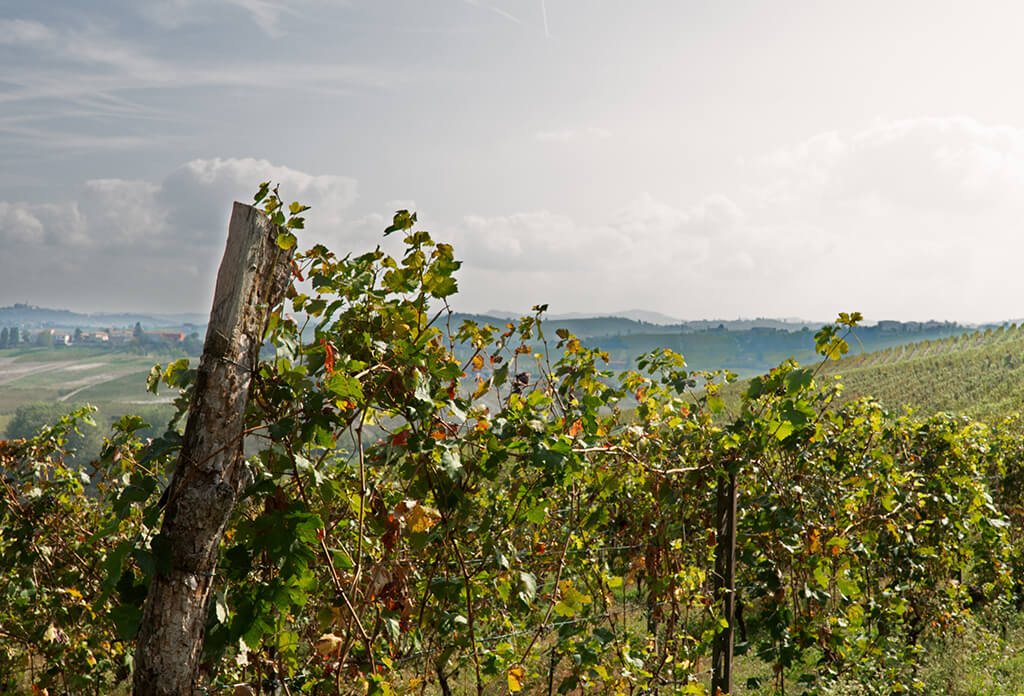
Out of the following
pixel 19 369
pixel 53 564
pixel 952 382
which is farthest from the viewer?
pixel 19 369

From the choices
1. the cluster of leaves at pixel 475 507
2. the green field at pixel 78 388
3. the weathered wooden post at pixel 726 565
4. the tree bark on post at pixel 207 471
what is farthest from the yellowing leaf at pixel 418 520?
the green field at pixel 78 388

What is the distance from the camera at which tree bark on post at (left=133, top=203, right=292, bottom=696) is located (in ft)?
5.06

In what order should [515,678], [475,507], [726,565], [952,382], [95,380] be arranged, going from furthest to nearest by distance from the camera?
1. [95,380]
2. [952,382]
3. [726,565]
4. [475,507]
5. [515,678]

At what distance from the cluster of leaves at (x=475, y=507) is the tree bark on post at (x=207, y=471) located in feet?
0.22

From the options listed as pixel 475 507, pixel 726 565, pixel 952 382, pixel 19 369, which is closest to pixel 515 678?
pixel 475 507

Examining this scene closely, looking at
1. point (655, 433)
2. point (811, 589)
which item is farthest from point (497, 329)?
point (811, 589)

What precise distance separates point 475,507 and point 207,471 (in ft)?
3.84

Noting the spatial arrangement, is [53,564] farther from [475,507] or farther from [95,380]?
[95,380]

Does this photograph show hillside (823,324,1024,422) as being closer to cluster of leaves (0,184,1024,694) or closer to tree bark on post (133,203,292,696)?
cluster of leaves (0,184,1024,694)

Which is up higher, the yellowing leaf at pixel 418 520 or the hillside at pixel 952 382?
the yellowing leaf at pixel 418 520

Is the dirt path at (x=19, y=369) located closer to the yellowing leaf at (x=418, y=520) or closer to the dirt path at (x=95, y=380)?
the dirt path at (x=95, y=380)

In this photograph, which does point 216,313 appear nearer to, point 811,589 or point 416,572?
point 416,572

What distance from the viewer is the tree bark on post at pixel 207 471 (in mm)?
1542

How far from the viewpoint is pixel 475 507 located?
250 cm
